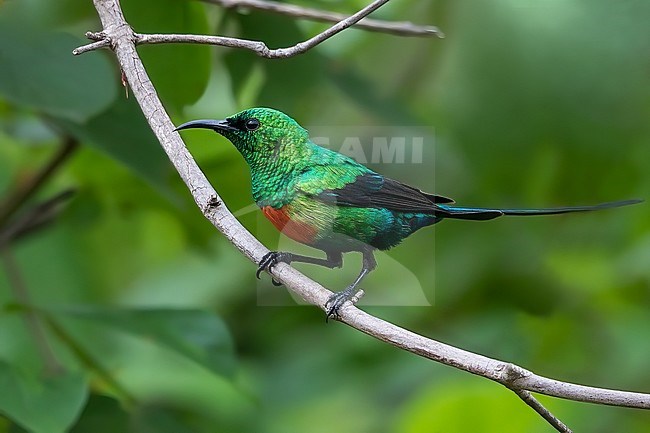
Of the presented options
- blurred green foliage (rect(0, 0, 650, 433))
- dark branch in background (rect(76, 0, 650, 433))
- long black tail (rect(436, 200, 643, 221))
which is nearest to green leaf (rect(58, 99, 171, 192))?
blurred green foliage (rect(0, 0, 650, 433))

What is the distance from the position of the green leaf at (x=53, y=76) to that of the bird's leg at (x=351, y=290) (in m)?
0.45

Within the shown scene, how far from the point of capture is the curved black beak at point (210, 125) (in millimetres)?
513

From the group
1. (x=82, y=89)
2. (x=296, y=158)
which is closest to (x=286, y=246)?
(x=296, y=158)

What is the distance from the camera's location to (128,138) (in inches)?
38.7

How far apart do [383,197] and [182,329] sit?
1.87ft

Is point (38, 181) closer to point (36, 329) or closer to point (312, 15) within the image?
point (36, 329)

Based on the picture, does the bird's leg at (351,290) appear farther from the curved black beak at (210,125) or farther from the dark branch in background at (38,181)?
the dark branch in background at (38,181)

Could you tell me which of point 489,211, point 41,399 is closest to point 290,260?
point 489,211

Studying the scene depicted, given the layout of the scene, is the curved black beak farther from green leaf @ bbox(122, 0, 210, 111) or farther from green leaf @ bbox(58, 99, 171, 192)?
green leaf @ bbox(58, 99, 171, 192)

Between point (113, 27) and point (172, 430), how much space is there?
614 mm

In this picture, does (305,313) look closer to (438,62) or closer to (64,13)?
(438,62)

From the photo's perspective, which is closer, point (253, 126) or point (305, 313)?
point (253, 126)

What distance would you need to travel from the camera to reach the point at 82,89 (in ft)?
2.91

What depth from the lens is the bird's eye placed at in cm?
53
